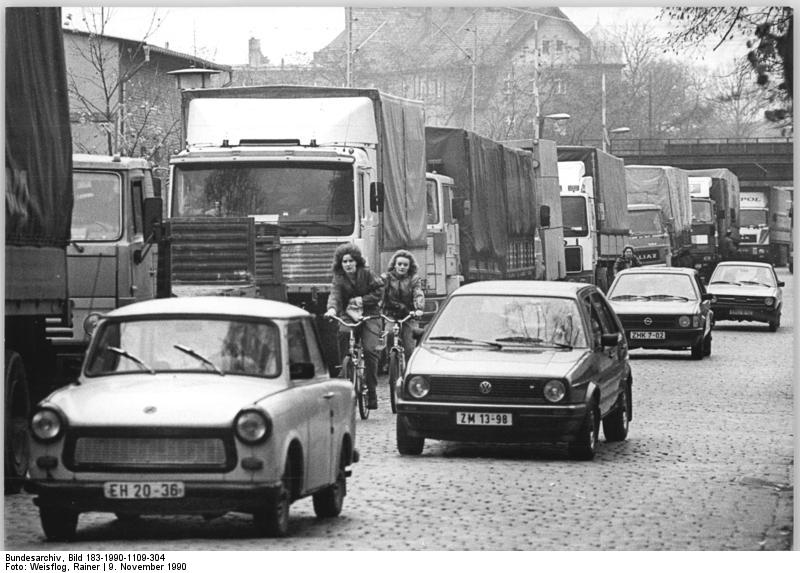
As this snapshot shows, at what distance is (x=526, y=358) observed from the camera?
47.3 feet

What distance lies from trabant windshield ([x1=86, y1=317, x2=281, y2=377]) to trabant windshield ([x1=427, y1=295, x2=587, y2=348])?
4.40 m

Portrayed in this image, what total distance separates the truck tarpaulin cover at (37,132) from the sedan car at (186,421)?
228 centimetres

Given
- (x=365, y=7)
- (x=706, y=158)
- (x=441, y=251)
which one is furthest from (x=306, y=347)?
(x=441, y=251)

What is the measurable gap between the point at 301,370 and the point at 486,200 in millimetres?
16432

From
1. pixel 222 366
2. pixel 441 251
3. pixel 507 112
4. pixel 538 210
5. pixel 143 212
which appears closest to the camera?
pixel 222 366

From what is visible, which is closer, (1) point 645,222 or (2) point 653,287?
(2) point 653,287

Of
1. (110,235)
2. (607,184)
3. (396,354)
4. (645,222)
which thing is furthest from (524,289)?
(645,222)

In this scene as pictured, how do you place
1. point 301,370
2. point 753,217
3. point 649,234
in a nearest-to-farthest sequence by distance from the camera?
point 301,370
point 753,217
point 649,234

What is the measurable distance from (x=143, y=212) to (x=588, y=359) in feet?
15.5

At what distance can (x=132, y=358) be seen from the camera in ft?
34.0

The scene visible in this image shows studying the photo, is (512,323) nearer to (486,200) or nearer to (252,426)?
(252,426)

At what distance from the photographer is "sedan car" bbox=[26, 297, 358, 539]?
380 inches

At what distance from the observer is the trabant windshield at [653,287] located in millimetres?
25953

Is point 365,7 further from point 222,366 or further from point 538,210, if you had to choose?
point 538,210
